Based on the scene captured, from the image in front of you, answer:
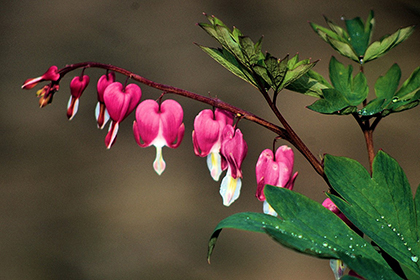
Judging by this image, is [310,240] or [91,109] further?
[91,109]

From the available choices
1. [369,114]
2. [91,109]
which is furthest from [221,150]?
[91,109]

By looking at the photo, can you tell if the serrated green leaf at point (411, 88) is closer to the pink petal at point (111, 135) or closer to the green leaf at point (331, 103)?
the green leaf at point (331, 103)

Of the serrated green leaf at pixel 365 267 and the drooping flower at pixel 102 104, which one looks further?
the drooping flower at pixel 102 104

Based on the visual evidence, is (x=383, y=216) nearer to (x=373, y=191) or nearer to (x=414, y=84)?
(x=373, y=191)

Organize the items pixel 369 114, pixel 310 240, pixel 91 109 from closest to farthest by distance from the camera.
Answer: pixel 310 240, pixel 369 114, pixel 91 109

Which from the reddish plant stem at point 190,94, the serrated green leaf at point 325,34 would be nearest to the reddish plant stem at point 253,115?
the reddish plant stem at point 190,94

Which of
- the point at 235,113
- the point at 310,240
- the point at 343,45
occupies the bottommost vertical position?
the point at 310,240

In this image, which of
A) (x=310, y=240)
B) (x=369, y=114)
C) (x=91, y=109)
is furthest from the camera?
(x=91, y=109)

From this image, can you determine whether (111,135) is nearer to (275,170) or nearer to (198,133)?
(198,133)
